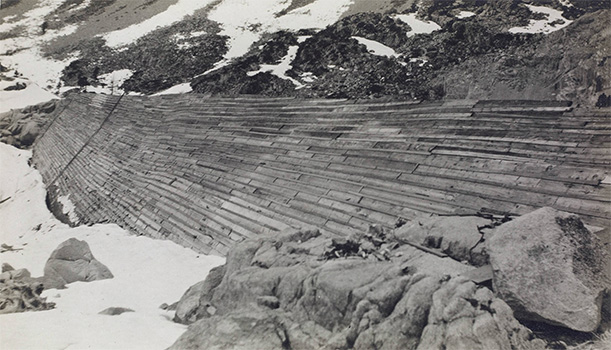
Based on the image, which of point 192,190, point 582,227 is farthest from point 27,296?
point 582,227

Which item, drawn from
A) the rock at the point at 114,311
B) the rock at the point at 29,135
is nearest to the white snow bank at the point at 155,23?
the rock at the point at 29,135

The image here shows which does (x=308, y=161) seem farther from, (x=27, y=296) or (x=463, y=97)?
(x=27, y=296)

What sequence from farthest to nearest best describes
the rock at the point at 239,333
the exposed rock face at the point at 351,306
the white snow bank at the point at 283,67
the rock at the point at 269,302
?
1. the white snow bank at the point at 283,67
2. the rock at the point at 269,302
3. the rock at the point at 239,333
4. the exposed rock face at the point at 351,306

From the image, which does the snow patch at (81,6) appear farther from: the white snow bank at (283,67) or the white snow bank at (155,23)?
the white snow bank at (283,67)

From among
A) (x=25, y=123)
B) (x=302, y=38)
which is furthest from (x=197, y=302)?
(x=25, y=123)

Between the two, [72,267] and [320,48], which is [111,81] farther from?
[72,267]
